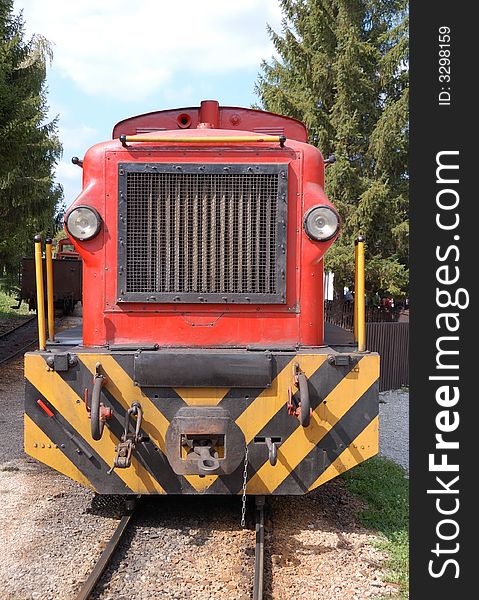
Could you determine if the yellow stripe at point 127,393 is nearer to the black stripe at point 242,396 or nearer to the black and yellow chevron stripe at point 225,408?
the black and yellow chevron stripe at point 225,408

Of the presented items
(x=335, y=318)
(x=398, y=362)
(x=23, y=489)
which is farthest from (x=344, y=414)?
(x=335, y=318)

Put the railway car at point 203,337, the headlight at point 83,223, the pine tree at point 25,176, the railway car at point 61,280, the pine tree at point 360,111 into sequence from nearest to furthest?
the railway car at point 203,337 → the headlight at point 83,223 → the pine tree at point 360,111 → the pine tree at point 25,176 → the railway car at point 61,280

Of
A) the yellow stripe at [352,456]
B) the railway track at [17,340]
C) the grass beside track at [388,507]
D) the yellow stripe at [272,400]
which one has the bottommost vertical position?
the grass beside track at [388,507]

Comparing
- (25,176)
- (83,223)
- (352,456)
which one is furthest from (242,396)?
(25,176)

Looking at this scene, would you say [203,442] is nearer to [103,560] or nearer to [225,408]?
[225,408]

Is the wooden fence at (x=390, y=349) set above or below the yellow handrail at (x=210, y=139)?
below

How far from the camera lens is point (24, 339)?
51.5 ft

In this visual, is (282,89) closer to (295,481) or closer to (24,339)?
(24,339)

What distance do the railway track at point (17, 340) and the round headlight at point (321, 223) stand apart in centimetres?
973

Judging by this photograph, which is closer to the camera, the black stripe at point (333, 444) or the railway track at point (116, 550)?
the railway track at point (116, 550)

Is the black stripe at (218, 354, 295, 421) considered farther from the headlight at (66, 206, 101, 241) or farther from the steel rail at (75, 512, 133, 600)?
the headlight at (66, 206, 101, 241)

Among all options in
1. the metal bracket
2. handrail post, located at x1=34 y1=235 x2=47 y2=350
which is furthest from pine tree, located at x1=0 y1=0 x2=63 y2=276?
the metal bracket

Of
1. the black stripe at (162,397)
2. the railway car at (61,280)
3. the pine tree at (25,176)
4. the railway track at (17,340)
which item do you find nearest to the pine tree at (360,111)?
the pine tree at (25,176)

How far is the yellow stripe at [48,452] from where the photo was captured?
4.40 m
